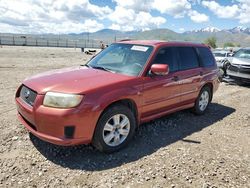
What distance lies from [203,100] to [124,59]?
2.69 metres

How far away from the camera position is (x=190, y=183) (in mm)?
3822

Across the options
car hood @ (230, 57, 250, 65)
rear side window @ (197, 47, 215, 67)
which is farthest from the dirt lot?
car hood @ (230, 57, 250, 65)

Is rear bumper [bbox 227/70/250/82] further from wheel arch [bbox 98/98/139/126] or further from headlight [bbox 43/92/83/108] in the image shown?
headlight [bbox 43/92/83/108]

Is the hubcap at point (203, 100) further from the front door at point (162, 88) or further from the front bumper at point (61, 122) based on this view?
the front bumper at point (61, 122)

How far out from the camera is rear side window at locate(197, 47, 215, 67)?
6.77 metres

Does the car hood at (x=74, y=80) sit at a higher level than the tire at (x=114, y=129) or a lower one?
higher

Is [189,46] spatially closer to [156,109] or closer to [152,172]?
[156,109]

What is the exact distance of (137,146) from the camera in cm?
485

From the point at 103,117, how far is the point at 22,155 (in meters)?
1.43

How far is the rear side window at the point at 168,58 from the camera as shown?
209 inches

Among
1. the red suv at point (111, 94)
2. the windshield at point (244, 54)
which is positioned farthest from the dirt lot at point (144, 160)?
the windshield at point (244, 54)

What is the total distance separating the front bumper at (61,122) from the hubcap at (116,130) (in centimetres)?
34

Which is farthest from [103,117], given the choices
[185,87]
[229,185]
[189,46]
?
[189,46]

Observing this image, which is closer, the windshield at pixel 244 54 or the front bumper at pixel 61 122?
the front bumper at pixel 61 122
